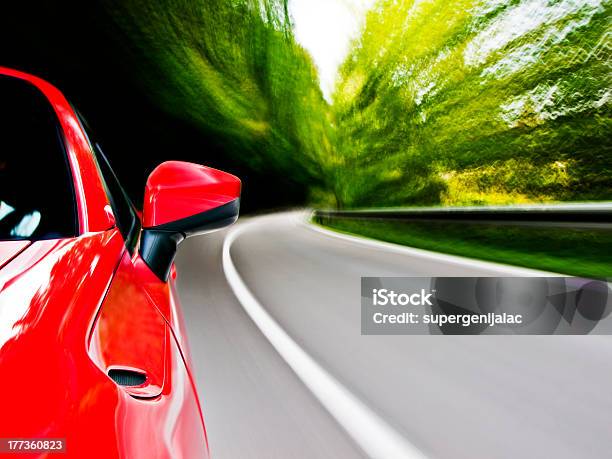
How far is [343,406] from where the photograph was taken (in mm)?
3369

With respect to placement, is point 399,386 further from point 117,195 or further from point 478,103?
point 478,103

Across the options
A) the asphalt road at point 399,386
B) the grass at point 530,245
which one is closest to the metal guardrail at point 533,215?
the grass at point 530,245

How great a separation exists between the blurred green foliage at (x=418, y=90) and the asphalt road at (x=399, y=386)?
24.9 feet

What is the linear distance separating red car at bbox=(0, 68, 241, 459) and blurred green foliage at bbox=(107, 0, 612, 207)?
10.7m

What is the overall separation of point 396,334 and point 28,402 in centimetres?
439

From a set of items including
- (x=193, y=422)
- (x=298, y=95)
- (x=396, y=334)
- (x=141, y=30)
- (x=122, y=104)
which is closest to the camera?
(x=193, y=422)

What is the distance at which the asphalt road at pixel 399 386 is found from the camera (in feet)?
9.37

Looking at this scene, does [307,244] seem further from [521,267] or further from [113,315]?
[113,315]

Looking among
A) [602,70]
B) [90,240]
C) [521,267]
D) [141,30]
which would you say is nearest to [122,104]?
[141,30]

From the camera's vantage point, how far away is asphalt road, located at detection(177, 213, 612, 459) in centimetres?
286

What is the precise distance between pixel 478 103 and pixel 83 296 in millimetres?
15683

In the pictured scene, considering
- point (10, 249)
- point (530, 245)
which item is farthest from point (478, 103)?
point (10, 249)

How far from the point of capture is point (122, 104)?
35.1 meters

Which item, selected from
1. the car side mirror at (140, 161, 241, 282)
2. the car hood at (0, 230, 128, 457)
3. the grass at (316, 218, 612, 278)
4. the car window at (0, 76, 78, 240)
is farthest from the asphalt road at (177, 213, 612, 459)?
the grass at (316, 218, 612, 278)
